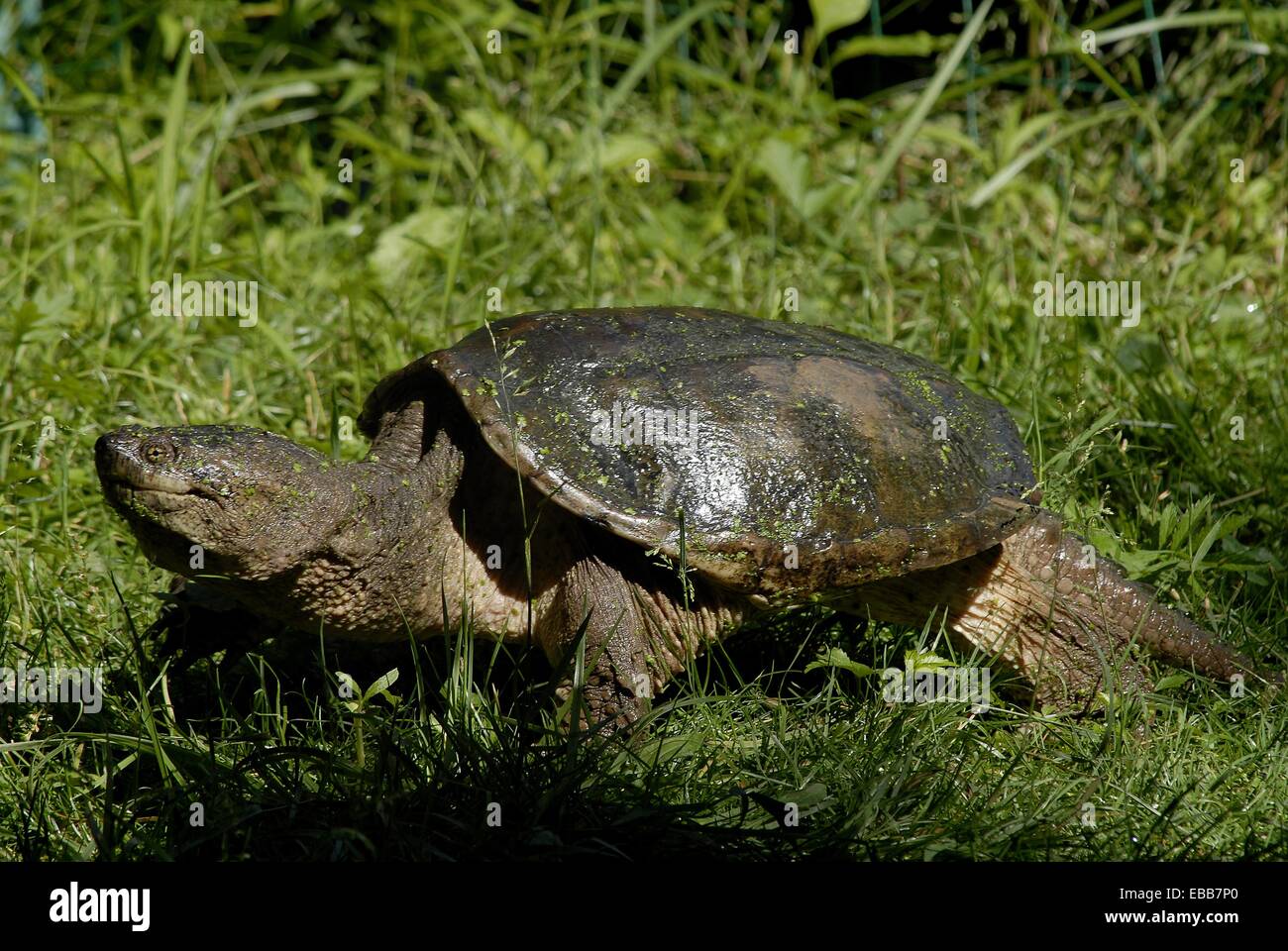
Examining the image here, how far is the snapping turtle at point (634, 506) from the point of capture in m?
2.63

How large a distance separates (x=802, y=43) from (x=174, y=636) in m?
4.42

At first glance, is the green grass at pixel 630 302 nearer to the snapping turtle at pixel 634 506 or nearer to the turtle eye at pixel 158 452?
the snapping turtle at pixel 634 506

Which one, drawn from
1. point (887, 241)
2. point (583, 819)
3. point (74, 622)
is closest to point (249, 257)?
point (74, 622)

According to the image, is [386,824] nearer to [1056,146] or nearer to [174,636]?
[174,636]

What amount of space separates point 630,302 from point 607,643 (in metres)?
2.19

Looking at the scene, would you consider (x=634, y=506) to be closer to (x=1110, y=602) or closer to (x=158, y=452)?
(x=158, y=452)

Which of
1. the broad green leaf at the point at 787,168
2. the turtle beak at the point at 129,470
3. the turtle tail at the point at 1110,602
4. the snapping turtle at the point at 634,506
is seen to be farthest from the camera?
the broad green leaf at the point at 787,168

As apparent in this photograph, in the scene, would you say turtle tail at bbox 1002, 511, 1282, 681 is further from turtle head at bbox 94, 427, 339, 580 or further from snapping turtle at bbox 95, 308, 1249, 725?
turtle head at bbox 94, 427, 339, 580

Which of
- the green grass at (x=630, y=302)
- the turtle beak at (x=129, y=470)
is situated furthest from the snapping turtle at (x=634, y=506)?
the green grass at (x=630, y=302)

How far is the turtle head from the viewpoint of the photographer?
2.51m

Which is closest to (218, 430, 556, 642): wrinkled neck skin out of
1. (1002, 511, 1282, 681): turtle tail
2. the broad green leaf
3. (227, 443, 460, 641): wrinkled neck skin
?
(227, 443, 460, 641): wrinkled neck skin

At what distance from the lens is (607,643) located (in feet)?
8.91

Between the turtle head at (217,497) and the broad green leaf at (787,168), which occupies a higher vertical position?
the broad green leaf at (787,168)
